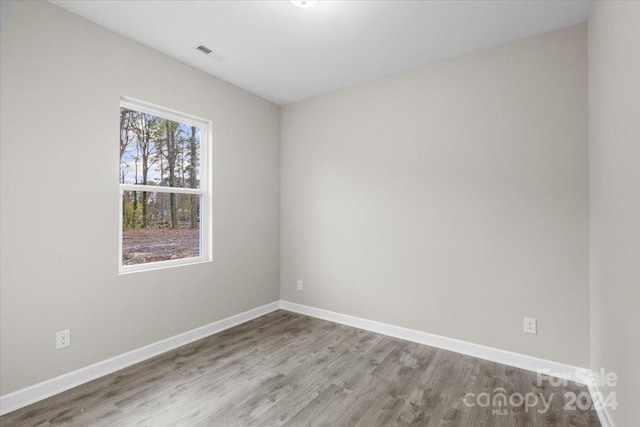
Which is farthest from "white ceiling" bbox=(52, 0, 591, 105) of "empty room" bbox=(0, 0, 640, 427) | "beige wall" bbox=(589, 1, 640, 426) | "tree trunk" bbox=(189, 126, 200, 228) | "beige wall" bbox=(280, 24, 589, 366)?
"tree trunk" bbox=(189, 126, 200, 228)

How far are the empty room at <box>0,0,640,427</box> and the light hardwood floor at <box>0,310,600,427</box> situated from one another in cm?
2

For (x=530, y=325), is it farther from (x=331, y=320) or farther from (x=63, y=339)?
(x=63, y=339)

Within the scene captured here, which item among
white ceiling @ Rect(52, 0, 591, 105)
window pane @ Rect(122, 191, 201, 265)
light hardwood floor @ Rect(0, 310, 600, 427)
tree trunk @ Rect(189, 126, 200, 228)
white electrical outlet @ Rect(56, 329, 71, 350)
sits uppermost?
white ceiling @ Rect(52, 0, 591, 105)

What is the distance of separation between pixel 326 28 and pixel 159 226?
7.74 ft

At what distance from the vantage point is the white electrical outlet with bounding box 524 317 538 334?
253 centimetres

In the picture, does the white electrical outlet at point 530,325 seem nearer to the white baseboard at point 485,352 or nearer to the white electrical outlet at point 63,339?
the white baseboard at point 485,352

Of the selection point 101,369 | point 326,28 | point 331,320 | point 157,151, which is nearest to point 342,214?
point 331,320

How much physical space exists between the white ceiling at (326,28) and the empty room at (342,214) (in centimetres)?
2

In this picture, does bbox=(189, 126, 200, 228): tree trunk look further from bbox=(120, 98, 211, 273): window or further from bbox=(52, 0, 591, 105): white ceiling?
bbox=(52, 0, 591, 105): white ceiling

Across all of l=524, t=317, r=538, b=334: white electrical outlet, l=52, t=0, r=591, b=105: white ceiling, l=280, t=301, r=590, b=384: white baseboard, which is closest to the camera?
l=52, t=0, r=591, b=105: white ceiling

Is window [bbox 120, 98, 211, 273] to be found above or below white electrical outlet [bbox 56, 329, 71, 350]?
above

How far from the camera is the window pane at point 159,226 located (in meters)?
2.77

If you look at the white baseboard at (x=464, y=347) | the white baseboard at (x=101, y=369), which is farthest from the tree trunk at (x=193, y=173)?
the white baseboard at (x=464, y=347)

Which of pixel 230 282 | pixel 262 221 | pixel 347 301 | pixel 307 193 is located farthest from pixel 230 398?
pixel 307 193
